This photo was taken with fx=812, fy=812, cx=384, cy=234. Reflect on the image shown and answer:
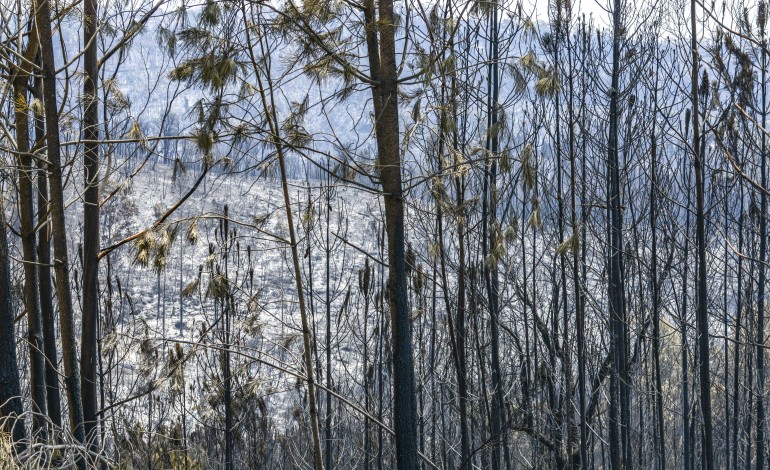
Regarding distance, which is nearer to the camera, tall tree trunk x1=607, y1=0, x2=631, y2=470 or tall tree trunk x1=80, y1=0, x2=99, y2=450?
tall tree trunk x1=80, y1=0, x2=99, y2=450

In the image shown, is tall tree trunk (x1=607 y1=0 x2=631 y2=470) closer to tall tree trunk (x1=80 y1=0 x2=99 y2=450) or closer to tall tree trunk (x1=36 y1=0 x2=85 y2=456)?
tall tree trunk (x1=80 y1=0 x2=99 y2=450)

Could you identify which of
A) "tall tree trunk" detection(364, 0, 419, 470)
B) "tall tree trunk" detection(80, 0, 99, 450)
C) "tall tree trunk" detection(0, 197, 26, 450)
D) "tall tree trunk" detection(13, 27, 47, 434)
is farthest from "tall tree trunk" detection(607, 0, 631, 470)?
"tall tree trunk" detection(0, 197, 26, 450)

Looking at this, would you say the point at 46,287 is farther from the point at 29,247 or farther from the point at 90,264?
the point at 90,264

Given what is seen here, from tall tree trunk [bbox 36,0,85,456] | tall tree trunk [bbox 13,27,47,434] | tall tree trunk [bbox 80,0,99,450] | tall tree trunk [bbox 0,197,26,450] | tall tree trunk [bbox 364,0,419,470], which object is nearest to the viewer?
tall tree trunk [bbox 36,0,85,456]

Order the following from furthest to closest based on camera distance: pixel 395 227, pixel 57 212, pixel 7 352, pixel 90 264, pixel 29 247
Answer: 1. pixel 29 247
2. pixel 90 264
3. pixel 7 352
4. pixel 395 227
5. pixel 57 212

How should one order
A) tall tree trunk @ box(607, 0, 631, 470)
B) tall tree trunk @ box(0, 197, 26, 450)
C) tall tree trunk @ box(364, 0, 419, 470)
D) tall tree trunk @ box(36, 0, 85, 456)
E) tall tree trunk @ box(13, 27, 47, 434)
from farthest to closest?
tall tree trunk @ box(607, 0, 631, 470)
tall tree trunk @ box(13, 27, 47, 434)
tall tree trunk @ box(0, 197, 26, 450)
tall tree trunk @ box(364, 0, 419, 470)
tall tree trunk @ box(36, 0, 85, 456)

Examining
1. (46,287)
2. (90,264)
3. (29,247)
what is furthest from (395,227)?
(46,287)

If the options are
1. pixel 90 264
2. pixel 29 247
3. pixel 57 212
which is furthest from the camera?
pixel 29 247

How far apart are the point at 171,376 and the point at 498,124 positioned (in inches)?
95.7

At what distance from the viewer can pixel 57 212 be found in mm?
4070

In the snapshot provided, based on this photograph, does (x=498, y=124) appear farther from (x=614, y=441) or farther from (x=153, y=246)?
(x=614, y=441)

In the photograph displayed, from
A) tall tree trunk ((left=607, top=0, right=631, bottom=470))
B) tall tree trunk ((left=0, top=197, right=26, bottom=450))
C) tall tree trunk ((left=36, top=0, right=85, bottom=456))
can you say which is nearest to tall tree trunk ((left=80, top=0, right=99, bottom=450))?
tall tree trunk ((left=0, top=197, right=26, bottom=450))

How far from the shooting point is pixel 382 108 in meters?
4.45

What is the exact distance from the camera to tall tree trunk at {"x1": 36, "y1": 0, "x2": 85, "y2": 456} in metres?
3.98
